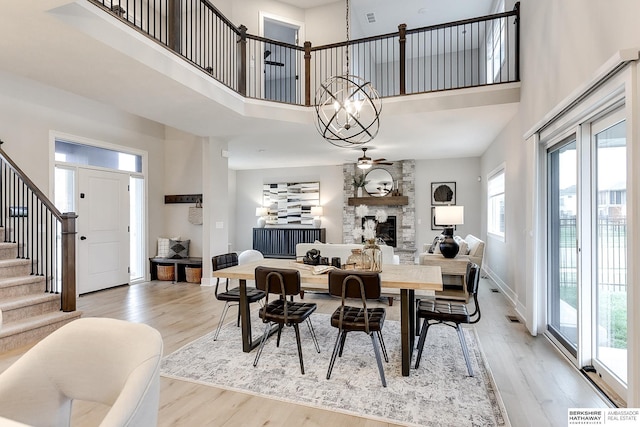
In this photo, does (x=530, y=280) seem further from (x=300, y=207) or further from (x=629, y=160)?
(x=300, y=207)

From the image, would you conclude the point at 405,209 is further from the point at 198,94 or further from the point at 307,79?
the point at 198,94

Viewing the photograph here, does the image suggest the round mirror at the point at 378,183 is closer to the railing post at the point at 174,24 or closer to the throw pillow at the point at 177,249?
the throw pillow at the point at 177,249

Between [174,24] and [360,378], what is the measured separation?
4311 millimetres

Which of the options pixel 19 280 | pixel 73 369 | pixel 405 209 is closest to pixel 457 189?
pixel 405 209

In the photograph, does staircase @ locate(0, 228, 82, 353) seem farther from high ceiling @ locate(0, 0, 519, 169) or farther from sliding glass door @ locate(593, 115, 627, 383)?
sliding glass door @ locate(593, 115, 627, 383)

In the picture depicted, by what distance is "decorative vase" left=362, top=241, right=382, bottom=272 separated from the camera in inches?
116

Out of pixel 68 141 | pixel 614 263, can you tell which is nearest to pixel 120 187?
pixel 68 141

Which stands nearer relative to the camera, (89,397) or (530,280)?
(89,397)

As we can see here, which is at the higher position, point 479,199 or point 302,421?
point 479,199

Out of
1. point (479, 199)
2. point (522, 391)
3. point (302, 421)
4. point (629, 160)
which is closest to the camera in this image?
point (629, 160)

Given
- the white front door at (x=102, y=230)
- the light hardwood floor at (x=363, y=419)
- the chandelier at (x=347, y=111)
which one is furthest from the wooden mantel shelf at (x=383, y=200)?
the white front door at (x=102, y=230)

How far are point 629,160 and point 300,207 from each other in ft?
26.7

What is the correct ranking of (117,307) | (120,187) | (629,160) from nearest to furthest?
1. (629,160)
2. (117,307)
3. (120,187)

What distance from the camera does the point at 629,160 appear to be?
1.92m
